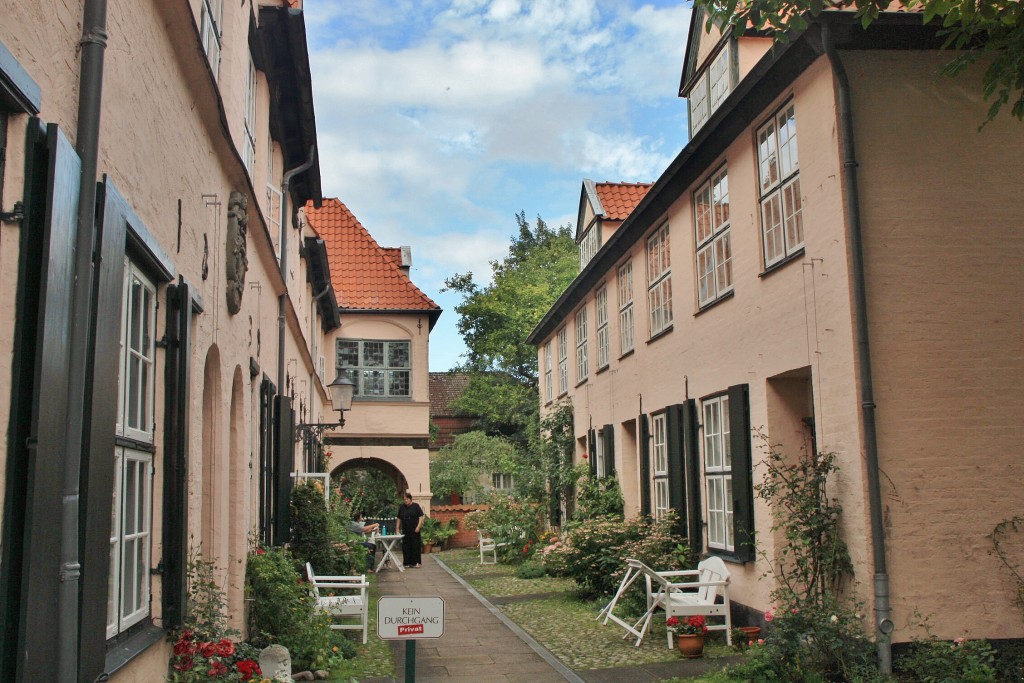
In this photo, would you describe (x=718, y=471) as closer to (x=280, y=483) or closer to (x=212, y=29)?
(x=280, y=483)

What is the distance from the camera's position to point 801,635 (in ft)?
27.3

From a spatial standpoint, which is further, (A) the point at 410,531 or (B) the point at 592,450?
(A) the point at 410,531

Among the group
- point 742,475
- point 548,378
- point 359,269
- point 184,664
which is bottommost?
point 184,664

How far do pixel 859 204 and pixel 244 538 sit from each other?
613 cm

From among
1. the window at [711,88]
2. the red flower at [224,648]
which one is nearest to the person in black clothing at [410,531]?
the window at [711,88]

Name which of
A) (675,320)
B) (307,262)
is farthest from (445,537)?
(675,320)

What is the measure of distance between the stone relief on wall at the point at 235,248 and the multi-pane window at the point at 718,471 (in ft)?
19.0

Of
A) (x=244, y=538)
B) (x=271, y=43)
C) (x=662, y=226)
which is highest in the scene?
(x=271, y=43)

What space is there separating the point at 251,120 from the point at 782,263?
563 cm

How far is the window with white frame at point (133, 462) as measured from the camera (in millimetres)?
4953

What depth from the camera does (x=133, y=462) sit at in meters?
5.28

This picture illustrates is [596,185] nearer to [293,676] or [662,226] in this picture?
[662,226]

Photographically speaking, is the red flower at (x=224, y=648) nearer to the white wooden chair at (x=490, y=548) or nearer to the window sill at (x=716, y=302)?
the window sill at (x=716, y=302)

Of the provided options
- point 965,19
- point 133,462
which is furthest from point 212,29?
point 965,19
